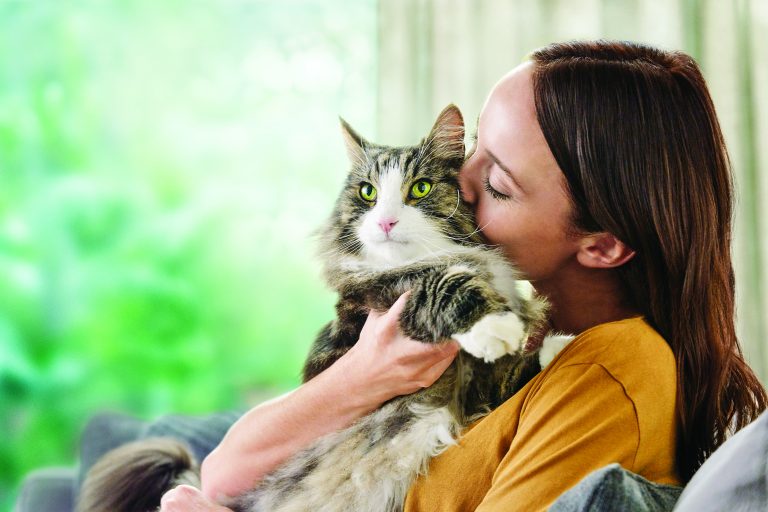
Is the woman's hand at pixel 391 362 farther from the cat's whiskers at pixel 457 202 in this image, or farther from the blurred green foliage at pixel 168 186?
the blurred green foliage at pixel 168 186

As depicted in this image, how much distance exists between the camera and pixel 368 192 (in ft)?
5.07

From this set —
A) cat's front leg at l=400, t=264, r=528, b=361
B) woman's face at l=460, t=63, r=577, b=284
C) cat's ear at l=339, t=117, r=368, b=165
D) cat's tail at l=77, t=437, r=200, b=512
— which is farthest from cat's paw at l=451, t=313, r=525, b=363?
cat's tail at l=77, t=437, r=200, b=512

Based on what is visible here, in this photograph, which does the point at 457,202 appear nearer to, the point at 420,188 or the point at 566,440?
the point at 420,188

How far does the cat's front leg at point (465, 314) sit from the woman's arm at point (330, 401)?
0.03m

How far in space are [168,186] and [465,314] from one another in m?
3.35

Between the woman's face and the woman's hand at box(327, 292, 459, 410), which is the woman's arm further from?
the woman's face

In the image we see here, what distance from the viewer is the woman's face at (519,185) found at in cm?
134

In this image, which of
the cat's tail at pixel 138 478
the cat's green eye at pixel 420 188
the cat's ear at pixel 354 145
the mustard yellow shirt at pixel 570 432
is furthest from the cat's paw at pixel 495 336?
the cat's tail at pixel 138 478

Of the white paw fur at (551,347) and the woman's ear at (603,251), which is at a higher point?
the woman's ear at (603,251)

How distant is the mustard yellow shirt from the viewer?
109 centimetres

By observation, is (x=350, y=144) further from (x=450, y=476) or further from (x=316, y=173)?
(x=316, y=173)

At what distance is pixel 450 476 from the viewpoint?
4.04ft

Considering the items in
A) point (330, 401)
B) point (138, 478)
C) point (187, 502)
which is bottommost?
point (138, 478)

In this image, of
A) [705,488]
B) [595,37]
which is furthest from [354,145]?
[595,37]
